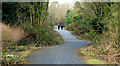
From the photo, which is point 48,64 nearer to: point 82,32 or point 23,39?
point 23,39

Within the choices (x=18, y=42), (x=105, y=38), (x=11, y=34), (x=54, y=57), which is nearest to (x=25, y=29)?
(x=18, y=42)

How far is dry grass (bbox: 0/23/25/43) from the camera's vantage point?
13.5 m

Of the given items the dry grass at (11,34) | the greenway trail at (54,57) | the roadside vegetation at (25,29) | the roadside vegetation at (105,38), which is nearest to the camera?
the greenway trail at (54,57)

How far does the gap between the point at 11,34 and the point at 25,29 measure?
2.80 metres

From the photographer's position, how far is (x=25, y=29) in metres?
16.8

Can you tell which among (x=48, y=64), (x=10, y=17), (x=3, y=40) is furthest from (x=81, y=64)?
(x=10, y=17)

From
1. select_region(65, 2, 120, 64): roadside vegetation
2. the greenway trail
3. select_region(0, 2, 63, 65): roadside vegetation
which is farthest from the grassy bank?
select_region(65, 2, 120, 64): roadside vegetation

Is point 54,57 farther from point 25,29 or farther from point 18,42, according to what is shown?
point 25,29

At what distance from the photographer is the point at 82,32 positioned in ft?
103

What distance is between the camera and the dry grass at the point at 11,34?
13.5m

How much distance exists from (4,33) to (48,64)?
6.80 metres

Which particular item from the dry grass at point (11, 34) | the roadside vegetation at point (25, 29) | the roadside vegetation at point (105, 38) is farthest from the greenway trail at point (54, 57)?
the dry grass at point (11, 34)

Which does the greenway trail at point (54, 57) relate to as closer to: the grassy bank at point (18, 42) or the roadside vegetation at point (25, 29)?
the grassy bank at point (18, 42)

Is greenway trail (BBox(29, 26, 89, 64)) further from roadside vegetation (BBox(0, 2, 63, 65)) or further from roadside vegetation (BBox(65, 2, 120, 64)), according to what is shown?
roadside vegetation (BBox(0, 2, 63, 65))
